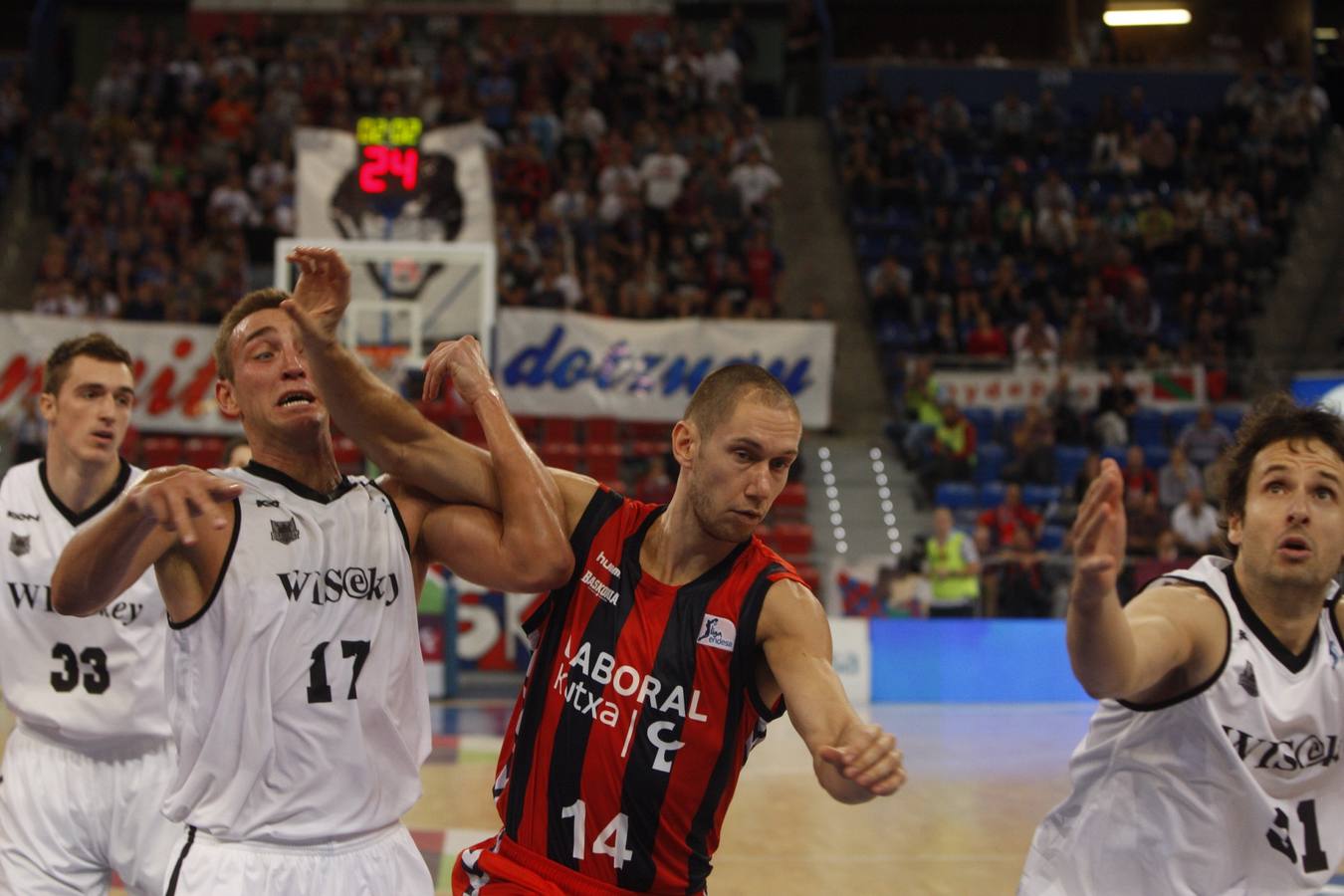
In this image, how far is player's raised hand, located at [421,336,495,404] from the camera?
411cm

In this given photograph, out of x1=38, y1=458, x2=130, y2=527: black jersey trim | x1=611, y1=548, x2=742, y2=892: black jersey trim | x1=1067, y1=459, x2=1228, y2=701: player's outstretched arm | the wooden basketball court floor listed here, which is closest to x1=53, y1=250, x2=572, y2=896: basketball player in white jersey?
x1=611, y1=548, x2=742, y2=892: black jersey trim

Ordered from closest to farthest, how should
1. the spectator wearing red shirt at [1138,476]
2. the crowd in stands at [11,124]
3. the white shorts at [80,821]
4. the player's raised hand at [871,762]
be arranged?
the player's raised hand at [871,762] → the white shorts at [80,821] → the spectator wearing red shirt at [1138,476] → the crowd in stands at [11,124]

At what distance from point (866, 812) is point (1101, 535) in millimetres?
7127

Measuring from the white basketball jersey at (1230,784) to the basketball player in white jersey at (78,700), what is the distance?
315 cm

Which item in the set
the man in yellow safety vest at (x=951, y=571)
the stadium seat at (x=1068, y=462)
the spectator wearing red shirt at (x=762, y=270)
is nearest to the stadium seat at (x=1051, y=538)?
the stadium seat at (x=1068, y=462)

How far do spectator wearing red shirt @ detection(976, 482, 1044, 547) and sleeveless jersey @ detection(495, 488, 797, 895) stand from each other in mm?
12240

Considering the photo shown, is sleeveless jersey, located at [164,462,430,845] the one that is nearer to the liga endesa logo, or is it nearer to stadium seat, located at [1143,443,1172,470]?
the liga endesa logo

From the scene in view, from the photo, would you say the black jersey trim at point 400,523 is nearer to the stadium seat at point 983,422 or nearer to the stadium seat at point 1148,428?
the stadium seat at point 983,422

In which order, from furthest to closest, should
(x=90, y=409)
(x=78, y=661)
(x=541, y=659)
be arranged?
(x=90, y=409), (x=78, y=661), (x=541, y=659)

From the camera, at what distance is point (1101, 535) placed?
3.31 metres

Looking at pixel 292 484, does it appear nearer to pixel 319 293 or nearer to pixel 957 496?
pixel 319 293

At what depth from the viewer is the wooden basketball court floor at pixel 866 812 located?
8234 mm

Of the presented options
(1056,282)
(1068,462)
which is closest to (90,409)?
(1068,462)

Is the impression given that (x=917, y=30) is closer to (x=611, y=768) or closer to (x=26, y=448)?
(x=26, y=448)
